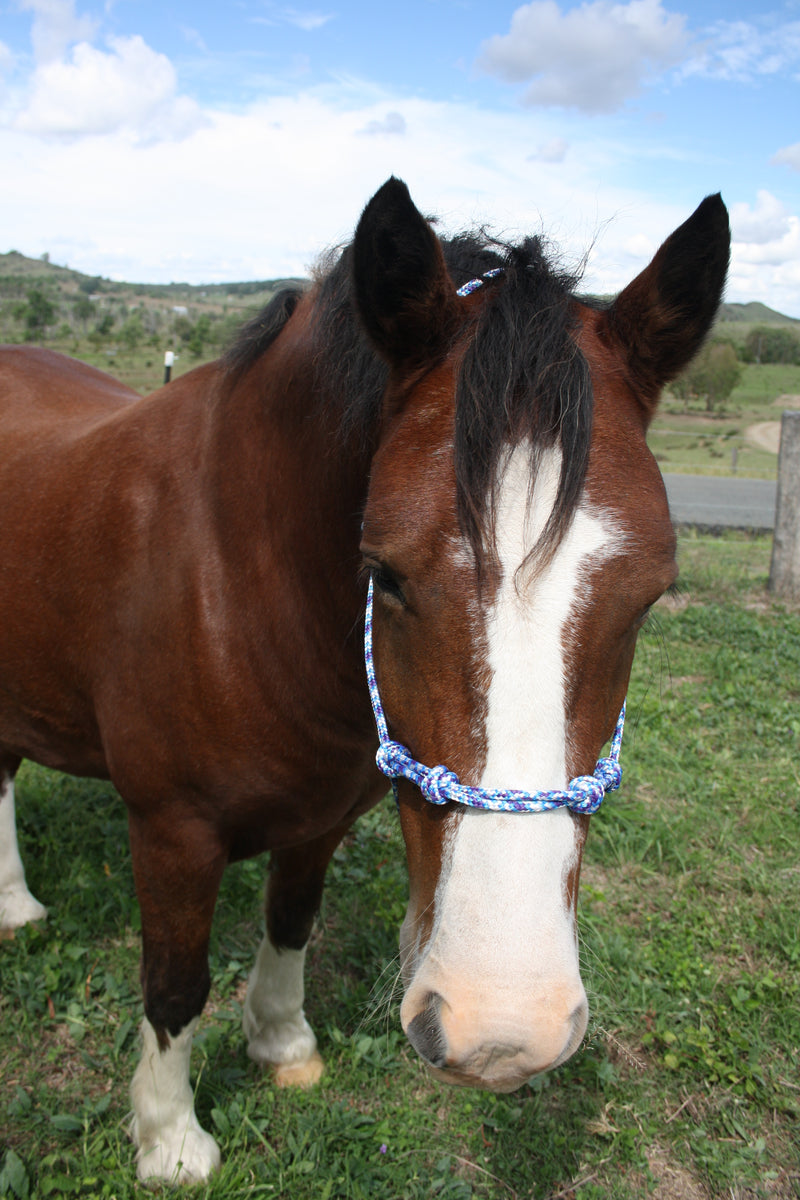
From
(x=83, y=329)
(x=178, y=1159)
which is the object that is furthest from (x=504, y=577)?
(x=83, y=329)

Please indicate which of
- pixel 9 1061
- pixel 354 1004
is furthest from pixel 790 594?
pixel 9 1061

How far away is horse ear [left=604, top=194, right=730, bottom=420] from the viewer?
1.56 meters

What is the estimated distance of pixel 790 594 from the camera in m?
7.22

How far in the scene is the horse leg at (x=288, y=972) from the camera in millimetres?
2631

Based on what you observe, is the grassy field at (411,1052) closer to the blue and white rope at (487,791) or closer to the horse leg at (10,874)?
the horse leg at (10,874)

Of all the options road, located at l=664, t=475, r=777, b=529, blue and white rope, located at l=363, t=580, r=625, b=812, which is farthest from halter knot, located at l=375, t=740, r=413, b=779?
road, located at l=664, t=475, r=777, b=529

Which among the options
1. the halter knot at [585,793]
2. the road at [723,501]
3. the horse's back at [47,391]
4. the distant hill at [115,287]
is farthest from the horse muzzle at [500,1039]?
the distant hill at [115,287]

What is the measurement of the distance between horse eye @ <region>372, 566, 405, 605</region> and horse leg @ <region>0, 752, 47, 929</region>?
2577 mm

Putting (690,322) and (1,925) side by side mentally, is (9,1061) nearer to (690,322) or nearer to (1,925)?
(1,925)

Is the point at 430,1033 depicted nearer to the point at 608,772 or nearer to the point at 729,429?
the point at 608,772

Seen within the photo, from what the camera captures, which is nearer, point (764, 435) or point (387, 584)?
point (387, 584)

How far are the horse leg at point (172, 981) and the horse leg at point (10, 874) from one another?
115cm

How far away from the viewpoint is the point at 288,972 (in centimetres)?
269

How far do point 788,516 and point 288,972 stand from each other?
6.35 metres
